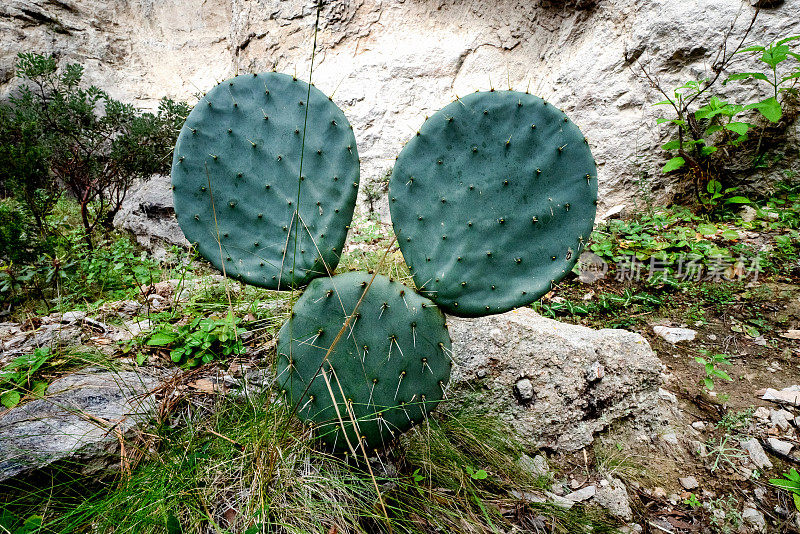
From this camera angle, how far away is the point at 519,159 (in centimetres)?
123

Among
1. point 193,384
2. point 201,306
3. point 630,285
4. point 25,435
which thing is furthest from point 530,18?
point 25,435

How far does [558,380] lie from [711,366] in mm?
709

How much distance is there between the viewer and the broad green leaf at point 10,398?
132 cm

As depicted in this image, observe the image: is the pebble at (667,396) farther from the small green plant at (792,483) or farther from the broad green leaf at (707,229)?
the broad green leaf at (707,229)

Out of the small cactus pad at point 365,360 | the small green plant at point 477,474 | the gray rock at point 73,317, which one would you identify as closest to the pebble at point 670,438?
the small green plant at point 477,474

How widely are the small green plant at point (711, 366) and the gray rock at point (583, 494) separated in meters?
0.77

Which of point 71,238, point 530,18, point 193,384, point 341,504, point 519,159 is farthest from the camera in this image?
point 530,18

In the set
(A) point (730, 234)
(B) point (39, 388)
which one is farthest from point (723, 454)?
(B) point (39, 388)

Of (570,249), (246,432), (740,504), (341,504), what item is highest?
(570,249)

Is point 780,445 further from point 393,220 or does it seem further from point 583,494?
point 393,220

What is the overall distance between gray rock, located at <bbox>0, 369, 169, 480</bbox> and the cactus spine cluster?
57 centimetres

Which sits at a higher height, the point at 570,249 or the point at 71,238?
the point at 570,249

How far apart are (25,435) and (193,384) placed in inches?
18.5

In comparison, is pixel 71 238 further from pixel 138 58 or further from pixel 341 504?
pixel 138 58
